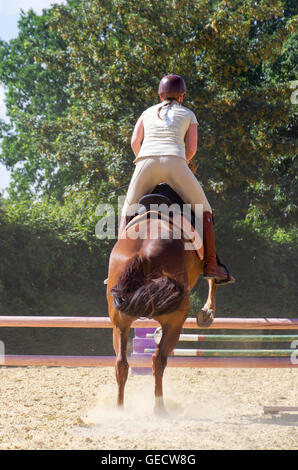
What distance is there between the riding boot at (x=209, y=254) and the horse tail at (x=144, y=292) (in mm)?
877

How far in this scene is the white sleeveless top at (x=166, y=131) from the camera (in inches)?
207

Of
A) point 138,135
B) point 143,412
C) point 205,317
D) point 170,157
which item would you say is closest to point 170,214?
point 170,157

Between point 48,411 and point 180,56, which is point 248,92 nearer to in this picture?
point 180,56

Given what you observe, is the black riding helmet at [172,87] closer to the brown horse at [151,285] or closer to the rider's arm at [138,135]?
the rider's arm at [138,135]

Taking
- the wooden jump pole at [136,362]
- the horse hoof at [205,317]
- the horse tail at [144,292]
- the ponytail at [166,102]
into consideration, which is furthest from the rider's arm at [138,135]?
the wooden jump pole at [136,362]

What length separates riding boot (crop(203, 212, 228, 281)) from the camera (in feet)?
17.7

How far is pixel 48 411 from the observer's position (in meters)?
5.88

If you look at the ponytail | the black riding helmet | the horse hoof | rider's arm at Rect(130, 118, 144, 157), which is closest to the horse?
the horse hoof

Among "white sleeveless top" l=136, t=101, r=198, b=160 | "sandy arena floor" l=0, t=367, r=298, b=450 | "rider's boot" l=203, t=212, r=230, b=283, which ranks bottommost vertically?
"sandy arena floor" l=0, t=367, r=298, b=450

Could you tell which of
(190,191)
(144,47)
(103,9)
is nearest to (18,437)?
(190,191)

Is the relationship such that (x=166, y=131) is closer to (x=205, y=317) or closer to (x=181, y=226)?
(x=181, y=226)

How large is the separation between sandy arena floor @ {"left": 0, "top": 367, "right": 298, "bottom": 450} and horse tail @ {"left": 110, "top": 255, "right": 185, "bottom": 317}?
0.93 m

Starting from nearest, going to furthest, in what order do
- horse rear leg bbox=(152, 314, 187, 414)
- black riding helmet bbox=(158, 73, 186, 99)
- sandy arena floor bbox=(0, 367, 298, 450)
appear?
sandy arena floor bbox=(0, 367, 298, 450) < horse rear leg bbox=(152, 314, 187, 414) < black riding helmet bbox=(158, 73, 186, 99)

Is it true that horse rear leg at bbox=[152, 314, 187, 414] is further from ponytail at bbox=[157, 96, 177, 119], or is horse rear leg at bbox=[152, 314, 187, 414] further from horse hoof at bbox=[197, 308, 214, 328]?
ponytail at bbox=[157, 96, 177, 119]
